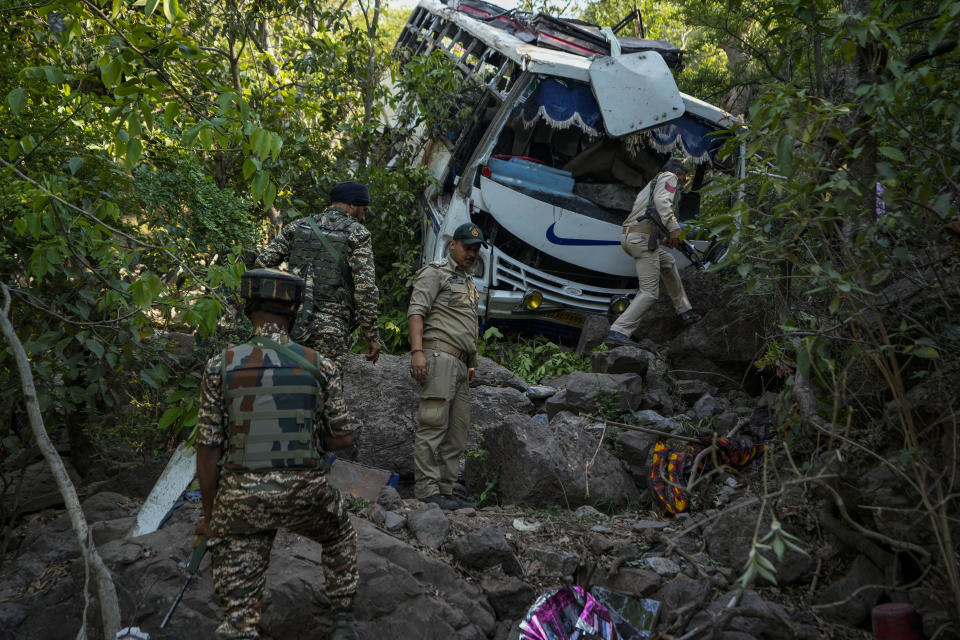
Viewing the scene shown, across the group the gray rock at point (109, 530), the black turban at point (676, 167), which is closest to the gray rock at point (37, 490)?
the gray rock at point (109, 530)

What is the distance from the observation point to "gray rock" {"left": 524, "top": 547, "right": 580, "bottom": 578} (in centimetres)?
385

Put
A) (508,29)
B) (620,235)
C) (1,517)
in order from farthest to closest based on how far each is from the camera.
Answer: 1. (508,29)
2. (620,235)
3. (1,517)

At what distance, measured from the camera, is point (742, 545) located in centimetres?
376

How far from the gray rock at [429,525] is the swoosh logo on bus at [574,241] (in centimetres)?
380

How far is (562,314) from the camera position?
25.4ft

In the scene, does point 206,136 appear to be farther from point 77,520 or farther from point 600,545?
point 600,545

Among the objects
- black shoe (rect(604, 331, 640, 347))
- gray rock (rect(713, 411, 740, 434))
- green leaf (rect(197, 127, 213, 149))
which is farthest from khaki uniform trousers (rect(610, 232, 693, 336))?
green leaf (rect(197, 127, 213, 149))

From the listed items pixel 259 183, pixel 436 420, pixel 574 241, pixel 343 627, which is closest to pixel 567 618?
pixel 343 627

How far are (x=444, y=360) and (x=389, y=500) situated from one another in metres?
0.93

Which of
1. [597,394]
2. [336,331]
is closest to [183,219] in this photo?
[336,331]

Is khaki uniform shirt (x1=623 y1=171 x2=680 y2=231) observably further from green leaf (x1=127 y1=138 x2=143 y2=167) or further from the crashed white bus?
green leaf (x1=127 y1=138 x2=143 y2=167)

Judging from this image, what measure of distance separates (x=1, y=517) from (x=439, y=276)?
303cm

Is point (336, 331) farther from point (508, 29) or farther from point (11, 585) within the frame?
point (508, 29)

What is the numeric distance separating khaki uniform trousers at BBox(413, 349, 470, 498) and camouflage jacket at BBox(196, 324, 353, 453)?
5.48 feet
